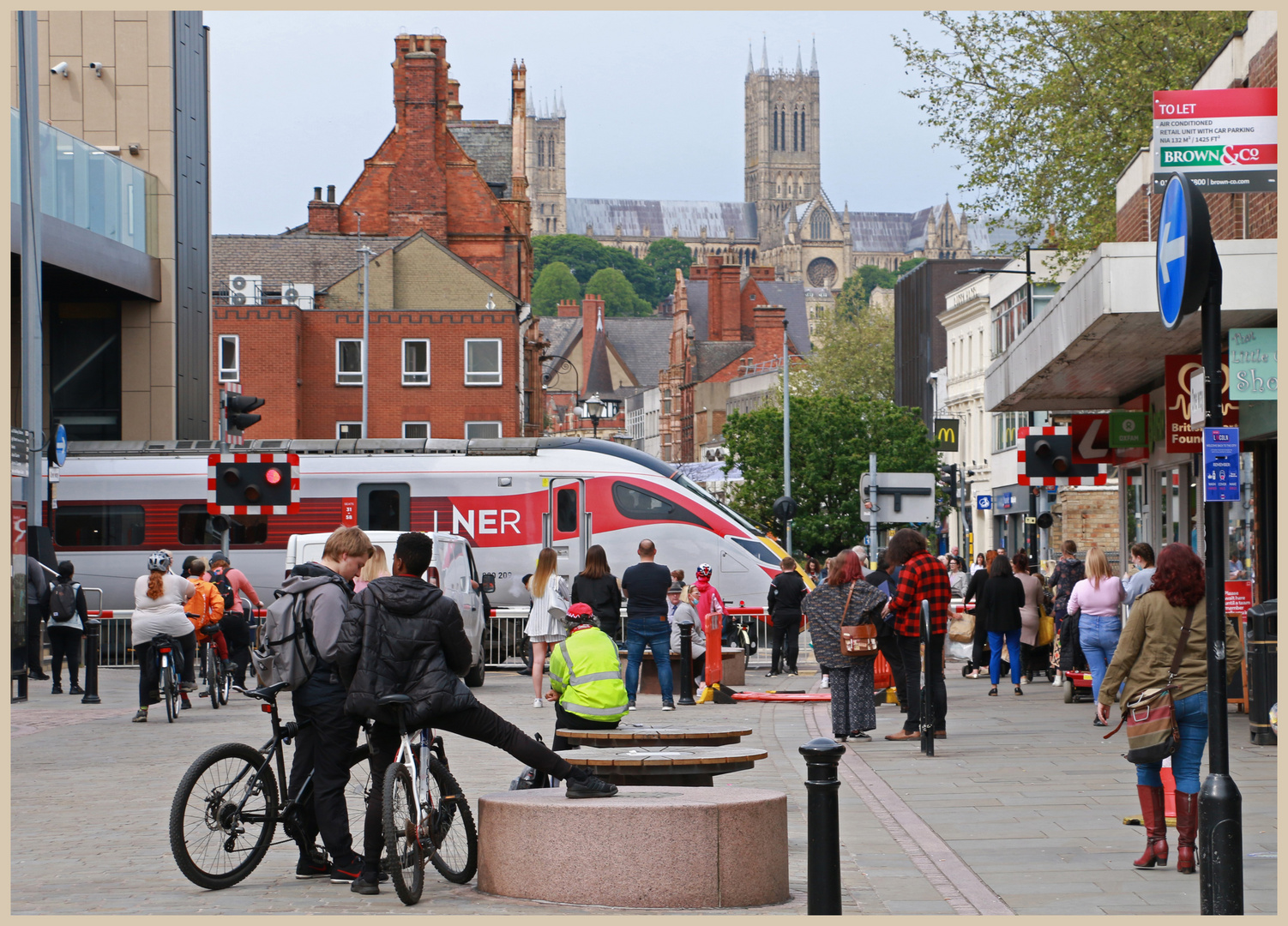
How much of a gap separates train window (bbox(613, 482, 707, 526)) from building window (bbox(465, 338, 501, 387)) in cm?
2522

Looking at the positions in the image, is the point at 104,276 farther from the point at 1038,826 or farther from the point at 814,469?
the point at 814,469

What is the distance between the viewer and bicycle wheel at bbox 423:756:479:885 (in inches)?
316

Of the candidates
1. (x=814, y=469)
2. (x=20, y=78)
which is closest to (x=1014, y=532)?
(x=814, y=469)

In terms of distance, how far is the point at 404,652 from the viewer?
7859mm

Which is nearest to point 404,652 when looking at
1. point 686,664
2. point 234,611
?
point 686,664

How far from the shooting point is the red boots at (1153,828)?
334 inches

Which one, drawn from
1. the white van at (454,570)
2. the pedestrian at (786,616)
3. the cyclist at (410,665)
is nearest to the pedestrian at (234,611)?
the white van at (454,570)

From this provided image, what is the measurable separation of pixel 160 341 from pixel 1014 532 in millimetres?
36270

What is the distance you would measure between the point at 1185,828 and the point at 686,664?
1145 cm

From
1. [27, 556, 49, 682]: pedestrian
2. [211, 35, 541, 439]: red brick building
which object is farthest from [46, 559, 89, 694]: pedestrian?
[211, 35, 541, 439]: red brick building

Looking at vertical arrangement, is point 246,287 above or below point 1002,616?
above

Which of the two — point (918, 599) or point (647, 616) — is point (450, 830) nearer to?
point (918, 599)

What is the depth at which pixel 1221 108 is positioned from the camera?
46.0 feet

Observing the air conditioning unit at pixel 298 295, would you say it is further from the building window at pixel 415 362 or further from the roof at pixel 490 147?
the roof at pixel 490 147
